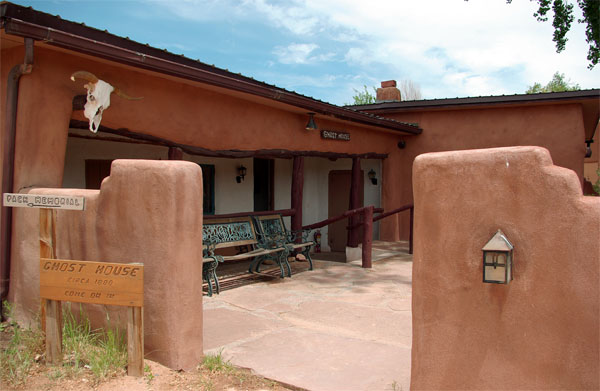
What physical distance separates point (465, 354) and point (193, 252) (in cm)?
203

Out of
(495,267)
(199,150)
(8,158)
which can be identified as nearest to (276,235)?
(199,150)

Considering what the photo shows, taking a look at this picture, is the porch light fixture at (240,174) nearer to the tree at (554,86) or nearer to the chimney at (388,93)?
the chimney at (388,93)

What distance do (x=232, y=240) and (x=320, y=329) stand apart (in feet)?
8.66

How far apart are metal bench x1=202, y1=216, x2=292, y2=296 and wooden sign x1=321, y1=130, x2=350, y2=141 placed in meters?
2.49

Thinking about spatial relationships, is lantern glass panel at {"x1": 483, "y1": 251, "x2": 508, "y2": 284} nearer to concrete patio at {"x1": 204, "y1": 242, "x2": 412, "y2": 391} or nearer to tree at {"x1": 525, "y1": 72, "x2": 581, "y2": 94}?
concrete patio at {"x1": 204, "y1": 242, "x2": 412, "y2": 391}

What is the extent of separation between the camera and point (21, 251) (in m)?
4.41

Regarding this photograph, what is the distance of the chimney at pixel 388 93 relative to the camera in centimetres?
1291

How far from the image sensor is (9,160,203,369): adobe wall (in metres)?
3.48

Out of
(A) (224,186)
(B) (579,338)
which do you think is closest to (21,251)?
(B) (579,338)

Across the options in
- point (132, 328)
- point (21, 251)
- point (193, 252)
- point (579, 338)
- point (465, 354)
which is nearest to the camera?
point (579, 338)

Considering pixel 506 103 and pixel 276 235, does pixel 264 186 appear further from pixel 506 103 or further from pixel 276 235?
pixel 506 103

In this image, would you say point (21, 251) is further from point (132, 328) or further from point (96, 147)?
point (96, 147)

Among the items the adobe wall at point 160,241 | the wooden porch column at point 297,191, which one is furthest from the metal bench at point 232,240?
the adobe wall at point 160,241

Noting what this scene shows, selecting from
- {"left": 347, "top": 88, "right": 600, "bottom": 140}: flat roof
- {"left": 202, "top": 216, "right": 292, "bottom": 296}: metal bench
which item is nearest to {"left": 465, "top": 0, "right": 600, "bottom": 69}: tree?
{"left": 347, "top": 88, "right": 600, "bottom": 140}: flat roof
